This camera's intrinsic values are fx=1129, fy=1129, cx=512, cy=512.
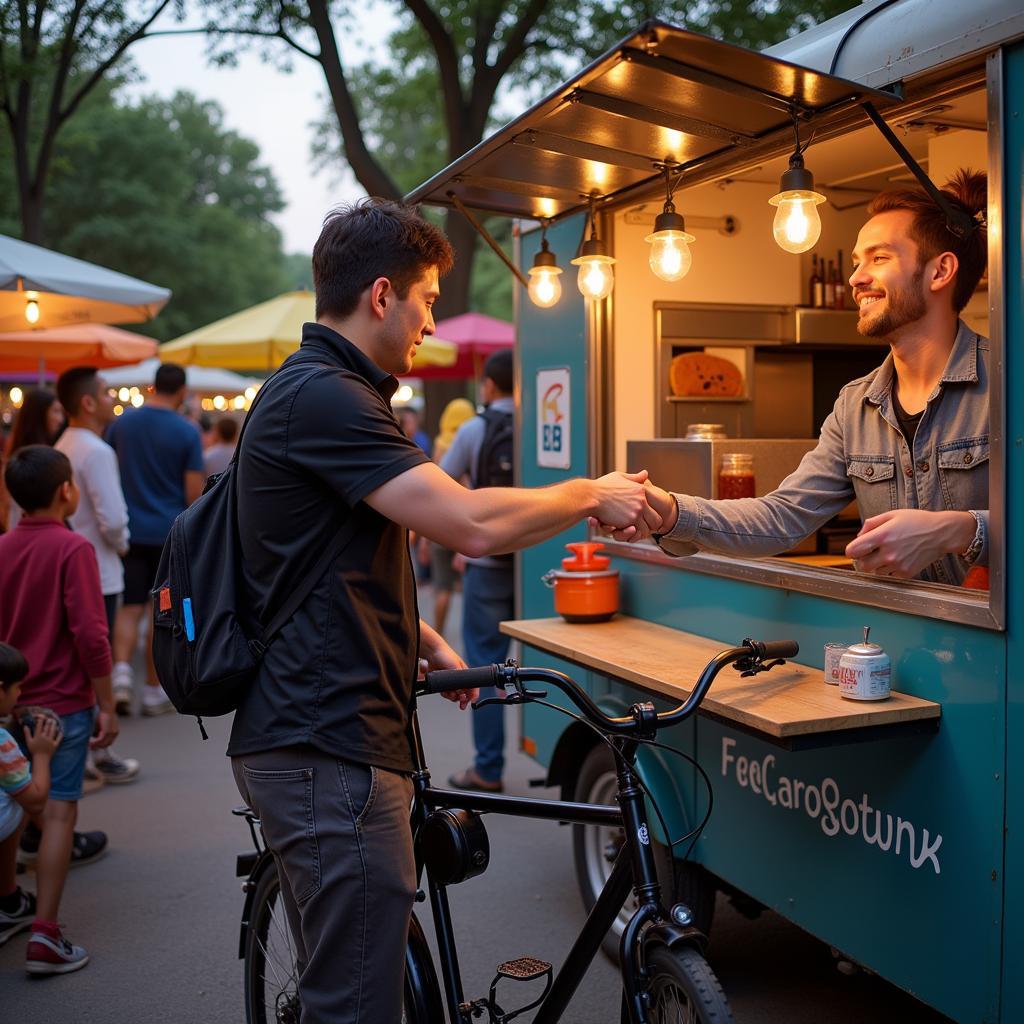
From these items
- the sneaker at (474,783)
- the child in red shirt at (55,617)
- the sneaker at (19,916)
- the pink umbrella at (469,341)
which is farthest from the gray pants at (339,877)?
the pink umbrella at (469,341)

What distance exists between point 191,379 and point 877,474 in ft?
63.6

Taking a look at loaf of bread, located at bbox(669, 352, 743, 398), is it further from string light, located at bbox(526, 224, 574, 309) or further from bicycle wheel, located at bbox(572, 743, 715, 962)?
bicycle wheel, located at bbox(572, 743, 715, 962)

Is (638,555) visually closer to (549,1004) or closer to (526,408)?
(526,408)

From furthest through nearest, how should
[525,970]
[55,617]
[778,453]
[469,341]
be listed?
[469,341] < [55,617] < [778,453] < [525,970]

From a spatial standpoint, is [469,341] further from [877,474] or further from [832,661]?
[832,661]

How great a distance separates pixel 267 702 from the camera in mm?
2266

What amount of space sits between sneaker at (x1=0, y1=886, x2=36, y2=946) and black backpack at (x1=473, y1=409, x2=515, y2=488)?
9.76 ft

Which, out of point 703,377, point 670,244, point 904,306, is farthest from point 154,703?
point 904,306

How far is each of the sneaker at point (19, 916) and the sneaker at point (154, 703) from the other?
10.9 ft

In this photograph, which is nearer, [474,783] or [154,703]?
[474,783]

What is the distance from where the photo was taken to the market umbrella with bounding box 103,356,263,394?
19.3 m

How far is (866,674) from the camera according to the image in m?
2.77

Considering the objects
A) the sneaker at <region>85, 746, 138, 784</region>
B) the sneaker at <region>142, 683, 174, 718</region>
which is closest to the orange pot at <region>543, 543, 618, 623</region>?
the sneaker at <region>85, 746, 138, 784</region>

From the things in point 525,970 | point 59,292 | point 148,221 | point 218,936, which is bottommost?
point 218,936
